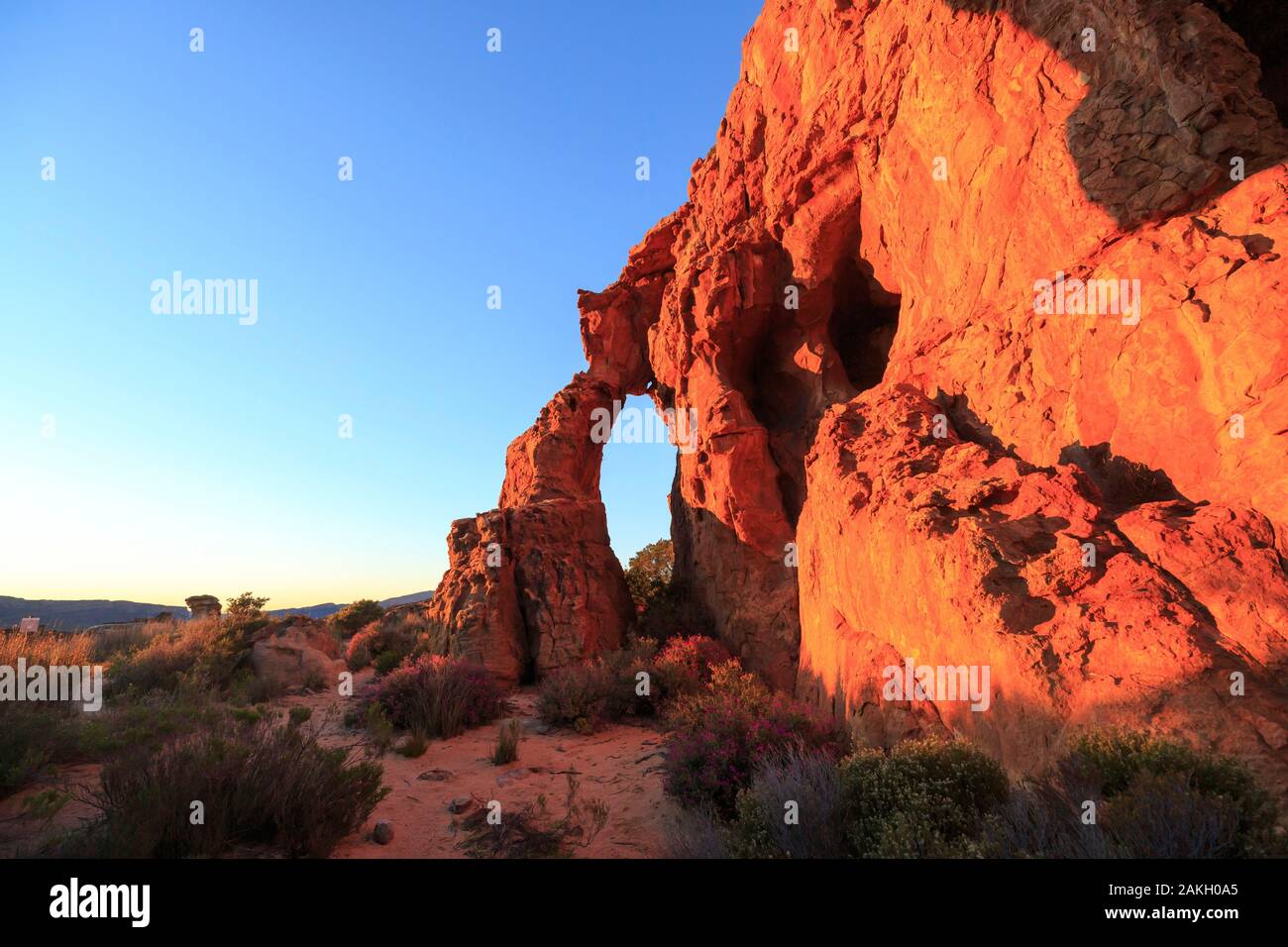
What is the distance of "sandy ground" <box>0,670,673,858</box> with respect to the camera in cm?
484

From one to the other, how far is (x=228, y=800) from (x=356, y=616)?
68.3 ft

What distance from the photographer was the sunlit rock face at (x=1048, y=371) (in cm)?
453

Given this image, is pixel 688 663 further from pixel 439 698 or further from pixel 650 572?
pixel 650 572

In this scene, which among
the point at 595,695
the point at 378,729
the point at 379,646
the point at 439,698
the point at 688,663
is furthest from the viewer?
the point at 379,646

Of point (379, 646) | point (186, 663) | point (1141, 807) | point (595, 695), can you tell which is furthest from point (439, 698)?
point (1141, 807)

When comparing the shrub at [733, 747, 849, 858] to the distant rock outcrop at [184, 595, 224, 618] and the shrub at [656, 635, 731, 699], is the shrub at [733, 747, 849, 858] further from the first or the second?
the distant rock outcrop at [184, 595, 224, 618]

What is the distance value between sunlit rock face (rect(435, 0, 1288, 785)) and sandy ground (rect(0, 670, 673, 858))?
116 inches

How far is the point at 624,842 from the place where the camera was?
5.07 m

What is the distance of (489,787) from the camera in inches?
257
